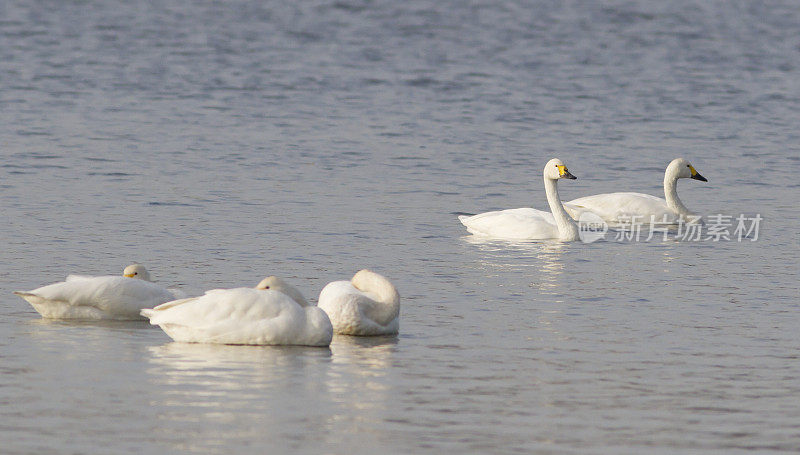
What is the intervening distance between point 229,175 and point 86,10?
31642 millimetres

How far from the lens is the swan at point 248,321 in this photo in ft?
35.1

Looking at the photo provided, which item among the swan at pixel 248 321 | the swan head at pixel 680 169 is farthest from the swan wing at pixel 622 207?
the swan at pixel 248 321

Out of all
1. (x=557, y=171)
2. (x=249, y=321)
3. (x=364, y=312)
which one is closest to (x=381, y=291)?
(x=364, y=312)

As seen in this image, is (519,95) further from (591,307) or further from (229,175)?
(591,307)

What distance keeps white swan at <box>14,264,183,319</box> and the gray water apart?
0.52ft

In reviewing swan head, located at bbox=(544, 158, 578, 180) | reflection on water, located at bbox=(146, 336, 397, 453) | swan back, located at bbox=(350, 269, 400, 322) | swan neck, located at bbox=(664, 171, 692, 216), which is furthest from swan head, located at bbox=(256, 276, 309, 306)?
swan neck, located at bbox=(664, 171, 692, 216)

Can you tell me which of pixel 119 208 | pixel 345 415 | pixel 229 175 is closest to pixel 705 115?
pixel 229 175

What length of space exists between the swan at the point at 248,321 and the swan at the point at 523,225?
20.2ft

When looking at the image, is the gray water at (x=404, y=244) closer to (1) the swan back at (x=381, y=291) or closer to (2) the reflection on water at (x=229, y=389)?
(2) the reflection on water at (x=229, y=389)

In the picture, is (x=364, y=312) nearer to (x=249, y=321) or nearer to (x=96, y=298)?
(x=249, y=321)

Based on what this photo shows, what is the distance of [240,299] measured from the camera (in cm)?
1082

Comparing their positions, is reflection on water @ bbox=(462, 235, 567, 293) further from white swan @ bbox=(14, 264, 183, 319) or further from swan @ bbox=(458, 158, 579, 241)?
white swan @ bbox=(14, 264, 183, 319)

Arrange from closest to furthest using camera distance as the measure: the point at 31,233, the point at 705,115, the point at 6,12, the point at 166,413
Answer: the point at 166,413 < the point at 31,233 < the point at 705,115 < the point at 6,12

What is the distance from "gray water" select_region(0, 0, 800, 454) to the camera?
28.5 feet
